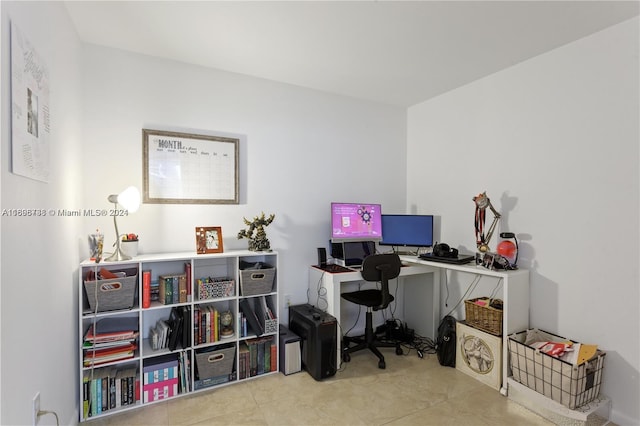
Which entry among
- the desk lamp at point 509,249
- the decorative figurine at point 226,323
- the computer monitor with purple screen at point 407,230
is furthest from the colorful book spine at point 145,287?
the desk lamp at point 509,249

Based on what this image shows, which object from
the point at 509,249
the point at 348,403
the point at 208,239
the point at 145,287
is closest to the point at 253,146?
the point at 208,239

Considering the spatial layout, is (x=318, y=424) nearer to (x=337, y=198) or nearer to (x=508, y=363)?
(x=508, y=363)

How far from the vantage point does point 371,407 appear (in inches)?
88.8

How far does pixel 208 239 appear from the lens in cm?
261

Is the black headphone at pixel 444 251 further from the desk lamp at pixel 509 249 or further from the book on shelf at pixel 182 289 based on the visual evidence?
the book on shelf at pixel 182 289

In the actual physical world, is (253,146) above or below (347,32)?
below

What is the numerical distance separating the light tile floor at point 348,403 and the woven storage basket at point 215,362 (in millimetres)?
121

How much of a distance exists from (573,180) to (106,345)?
11.4 ft

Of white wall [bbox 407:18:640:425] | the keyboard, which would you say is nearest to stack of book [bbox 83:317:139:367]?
the keyboard

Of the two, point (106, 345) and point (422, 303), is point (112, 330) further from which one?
point (422, 303)

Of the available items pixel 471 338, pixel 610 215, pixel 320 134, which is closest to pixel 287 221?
pixel 320 134

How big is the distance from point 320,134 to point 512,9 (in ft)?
6.05

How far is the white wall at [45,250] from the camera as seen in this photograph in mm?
1146

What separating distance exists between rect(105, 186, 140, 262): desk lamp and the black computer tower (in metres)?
1.46
